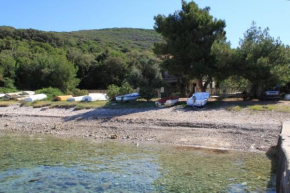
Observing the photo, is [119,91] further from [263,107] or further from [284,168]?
[284,168]

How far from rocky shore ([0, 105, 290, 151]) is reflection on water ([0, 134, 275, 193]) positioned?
2156 mm

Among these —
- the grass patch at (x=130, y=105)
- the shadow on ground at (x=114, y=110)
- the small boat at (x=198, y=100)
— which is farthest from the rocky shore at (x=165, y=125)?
the grass patch at (x=130, y=105)

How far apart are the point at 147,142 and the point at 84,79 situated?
48348mm

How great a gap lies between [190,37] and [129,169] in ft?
61.4

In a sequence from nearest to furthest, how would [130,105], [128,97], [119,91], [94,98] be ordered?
[130,105] → [128,97] → [119,91] → [94,98]

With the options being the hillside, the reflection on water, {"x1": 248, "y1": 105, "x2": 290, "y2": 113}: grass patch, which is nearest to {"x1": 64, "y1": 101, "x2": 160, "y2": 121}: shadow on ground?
{"x1": 248, "y1": 105, "x2": 290, "y2": 113}: grass patch

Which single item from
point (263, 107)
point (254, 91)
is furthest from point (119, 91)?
point (263, 107)

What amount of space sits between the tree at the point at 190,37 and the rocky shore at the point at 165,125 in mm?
5334

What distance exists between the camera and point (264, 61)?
944 inches

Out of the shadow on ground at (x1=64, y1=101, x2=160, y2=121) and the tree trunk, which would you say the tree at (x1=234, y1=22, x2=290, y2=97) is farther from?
the shadow on ground at (x1=64, y1=101, x2=160, y2=121)

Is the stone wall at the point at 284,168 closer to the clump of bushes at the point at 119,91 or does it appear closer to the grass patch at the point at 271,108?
the grass patch at the point at 271,108

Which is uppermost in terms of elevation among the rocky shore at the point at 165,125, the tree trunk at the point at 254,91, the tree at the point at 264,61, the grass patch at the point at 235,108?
the tree at the point at 264,61

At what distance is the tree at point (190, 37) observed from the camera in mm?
27422

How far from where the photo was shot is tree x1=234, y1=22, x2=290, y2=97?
2419 centimetres
